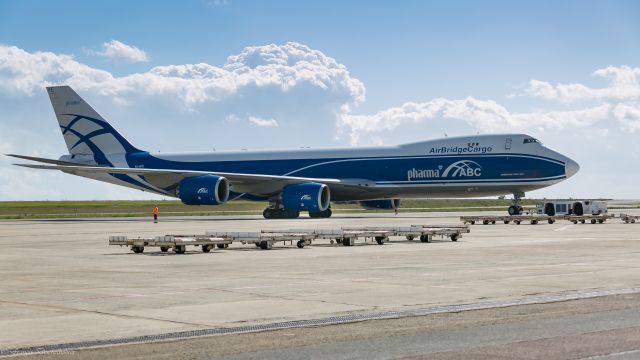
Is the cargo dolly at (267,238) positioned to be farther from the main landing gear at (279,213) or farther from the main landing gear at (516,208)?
the main landing gear at (279,213)

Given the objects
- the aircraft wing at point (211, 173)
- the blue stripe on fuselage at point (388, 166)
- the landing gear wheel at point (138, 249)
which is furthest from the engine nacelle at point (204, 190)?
the landing gear wheel at point (138, 249)

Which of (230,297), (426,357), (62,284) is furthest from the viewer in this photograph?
(62,284)

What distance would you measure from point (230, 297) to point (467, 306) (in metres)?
4.03

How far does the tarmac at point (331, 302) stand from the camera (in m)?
9.91

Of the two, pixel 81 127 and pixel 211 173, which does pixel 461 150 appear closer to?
pixel 211 173

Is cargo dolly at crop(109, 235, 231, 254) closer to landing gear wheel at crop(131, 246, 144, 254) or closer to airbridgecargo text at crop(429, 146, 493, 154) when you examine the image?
landing gear wheel at crop(131, 246, 144, 254)

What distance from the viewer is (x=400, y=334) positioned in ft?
35.0

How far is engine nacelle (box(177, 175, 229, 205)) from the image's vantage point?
183 ft

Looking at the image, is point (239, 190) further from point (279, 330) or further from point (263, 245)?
point (279, 330)

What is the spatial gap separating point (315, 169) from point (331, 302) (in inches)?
1884

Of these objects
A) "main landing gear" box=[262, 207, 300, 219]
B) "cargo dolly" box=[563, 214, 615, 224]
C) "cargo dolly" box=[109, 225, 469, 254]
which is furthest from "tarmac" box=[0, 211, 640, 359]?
"main landing gear" box=[262, 207, 300, 219]

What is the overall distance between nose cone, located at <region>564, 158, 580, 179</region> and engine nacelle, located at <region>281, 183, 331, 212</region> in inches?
607

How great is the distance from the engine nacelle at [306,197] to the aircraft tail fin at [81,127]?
17.1 m

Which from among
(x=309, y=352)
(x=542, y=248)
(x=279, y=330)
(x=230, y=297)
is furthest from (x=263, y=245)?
(x=309, y=352)
